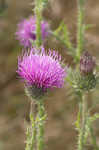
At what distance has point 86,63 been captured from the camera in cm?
218

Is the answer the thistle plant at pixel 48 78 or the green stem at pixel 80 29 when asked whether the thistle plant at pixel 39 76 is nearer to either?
the thistle plant at pixel 48 78

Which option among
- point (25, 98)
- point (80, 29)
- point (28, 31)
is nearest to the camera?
point (80, 29)

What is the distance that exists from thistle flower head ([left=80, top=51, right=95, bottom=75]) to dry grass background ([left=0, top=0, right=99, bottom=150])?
239cm

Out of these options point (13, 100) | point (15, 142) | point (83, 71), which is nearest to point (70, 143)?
point (15, 142)

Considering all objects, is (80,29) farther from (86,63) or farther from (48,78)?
(48,78)

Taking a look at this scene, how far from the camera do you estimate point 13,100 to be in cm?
582

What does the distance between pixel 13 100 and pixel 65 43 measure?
3.29 m

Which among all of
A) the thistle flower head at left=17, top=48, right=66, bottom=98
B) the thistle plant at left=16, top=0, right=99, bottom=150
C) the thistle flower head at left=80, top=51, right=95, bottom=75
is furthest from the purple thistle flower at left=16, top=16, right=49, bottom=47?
the thistle flower head at left=17, top=48, right=66, bottom=98

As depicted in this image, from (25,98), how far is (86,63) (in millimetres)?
3567

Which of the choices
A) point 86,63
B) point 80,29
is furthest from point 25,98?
point 86,63

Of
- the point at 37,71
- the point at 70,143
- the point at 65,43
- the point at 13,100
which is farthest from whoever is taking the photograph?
the point at 13,100

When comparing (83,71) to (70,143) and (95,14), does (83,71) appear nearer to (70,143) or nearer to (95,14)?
(70,143)

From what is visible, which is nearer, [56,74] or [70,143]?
[56,74]

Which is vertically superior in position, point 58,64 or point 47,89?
point 58,64
